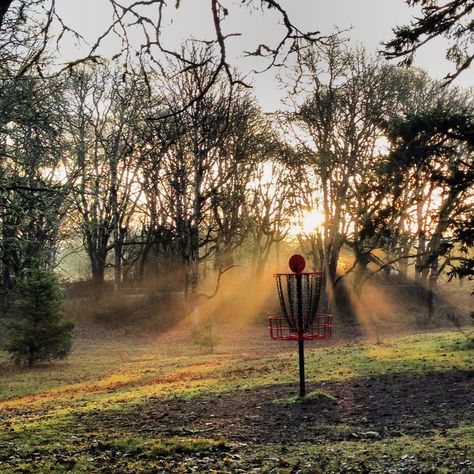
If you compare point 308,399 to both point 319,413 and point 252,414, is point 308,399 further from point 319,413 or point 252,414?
point 252,414

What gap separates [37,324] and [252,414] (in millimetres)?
12715

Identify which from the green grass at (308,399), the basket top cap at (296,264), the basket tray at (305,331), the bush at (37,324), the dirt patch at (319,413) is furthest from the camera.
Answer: the bush at (37,324)

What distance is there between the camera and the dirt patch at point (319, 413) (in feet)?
26.3

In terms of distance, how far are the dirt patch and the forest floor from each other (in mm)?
22

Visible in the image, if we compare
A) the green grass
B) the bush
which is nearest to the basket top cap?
the green grass

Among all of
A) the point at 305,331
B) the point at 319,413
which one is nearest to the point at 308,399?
the point at 319,413

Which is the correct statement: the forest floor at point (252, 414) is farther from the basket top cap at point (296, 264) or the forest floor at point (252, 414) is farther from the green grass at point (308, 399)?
the basket top cap at point (296, 264)

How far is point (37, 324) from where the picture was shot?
19.8 m

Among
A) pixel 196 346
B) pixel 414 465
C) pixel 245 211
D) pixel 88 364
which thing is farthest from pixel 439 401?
pixel 245 211

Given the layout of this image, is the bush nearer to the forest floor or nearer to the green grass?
the forest floor

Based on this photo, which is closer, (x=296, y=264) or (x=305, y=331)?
(x=296, y=264)

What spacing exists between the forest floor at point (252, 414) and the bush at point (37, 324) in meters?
0.70

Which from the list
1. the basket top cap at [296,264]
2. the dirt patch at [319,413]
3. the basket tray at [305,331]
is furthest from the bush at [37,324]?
the basket top cap at [296,264]

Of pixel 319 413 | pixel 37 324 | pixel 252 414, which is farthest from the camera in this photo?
pixel 37 324
